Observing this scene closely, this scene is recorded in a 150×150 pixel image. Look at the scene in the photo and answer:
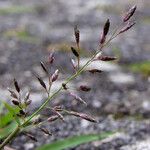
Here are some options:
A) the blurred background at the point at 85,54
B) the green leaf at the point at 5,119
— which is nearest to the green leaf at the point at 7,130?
the green leaf at the point at 5,119

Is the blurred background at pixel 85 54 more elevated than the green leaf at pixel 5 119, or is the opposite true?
the blurred background at pixel 85 54

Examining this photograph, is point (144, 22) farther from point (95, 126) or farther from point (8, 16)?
point (95, 126)

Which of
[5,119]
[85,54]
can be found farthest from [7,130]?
[85,54]

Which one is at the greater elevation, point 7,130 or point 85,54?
point 85,54

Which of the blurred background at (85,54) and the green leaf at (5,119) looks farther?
the blurred background at (85,54)

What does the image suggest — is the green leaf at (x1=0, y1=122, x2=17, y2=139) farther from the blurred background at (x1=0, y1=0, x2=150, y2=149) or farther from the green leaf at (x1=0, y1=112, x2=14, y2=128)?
the blurred background at (x1=0, y1=0, x2=150, y2=149)

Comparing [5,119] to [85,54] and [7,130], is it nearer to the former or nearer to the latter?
[7,130]

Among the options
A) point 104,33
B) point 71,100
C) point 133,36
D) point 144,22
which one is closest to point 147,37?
point 133,36

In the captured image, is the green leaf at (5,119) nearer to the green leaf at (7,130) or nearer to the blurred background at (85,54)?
the green leaf at (7,130)
